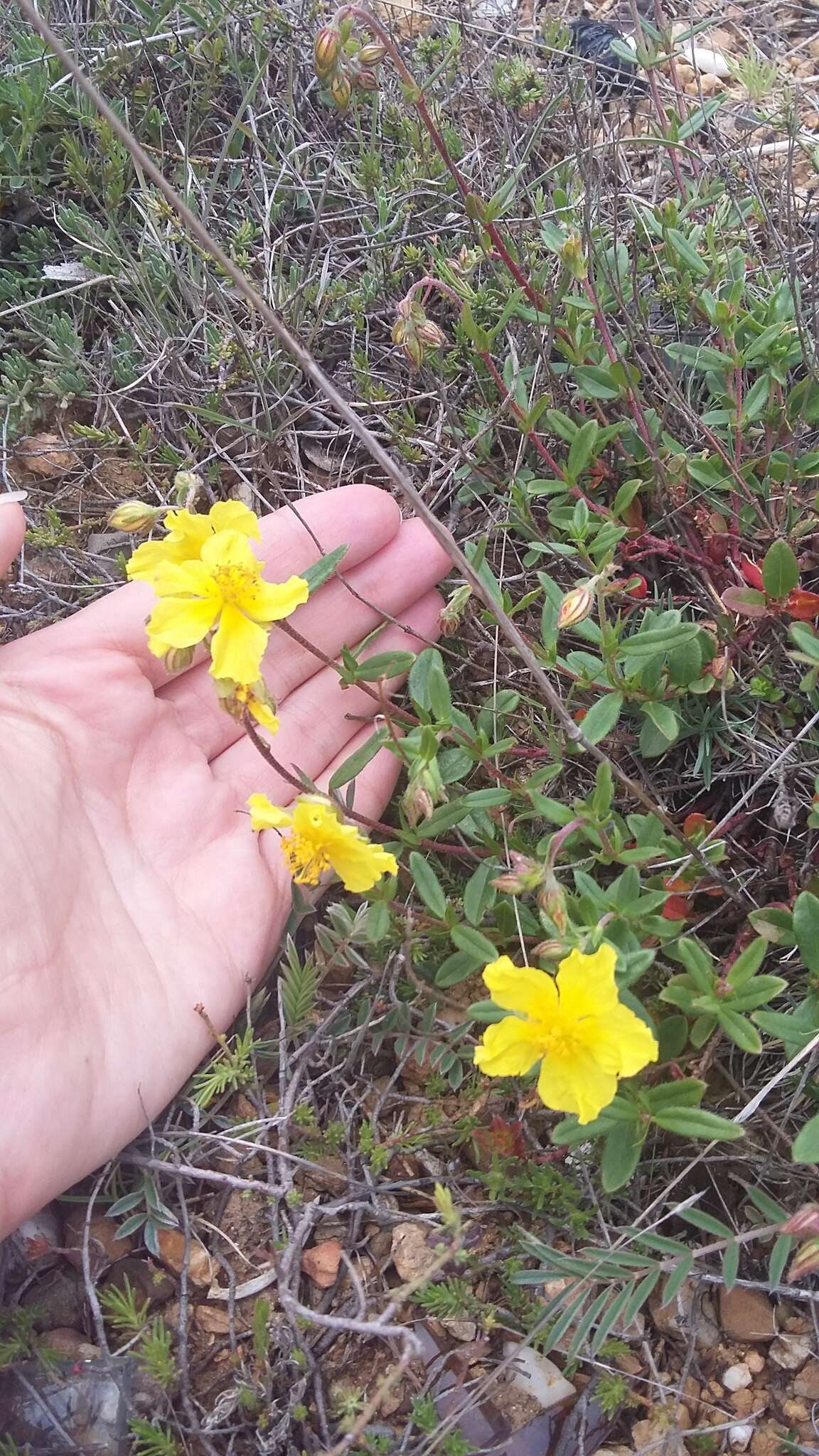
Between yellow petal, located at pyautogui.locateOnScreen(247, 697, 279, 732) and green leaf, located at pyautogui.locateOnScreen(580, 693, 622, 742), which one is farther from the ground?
yellow petal, located at pyautogui.locateOnScreen(247, 697, 279, 732)

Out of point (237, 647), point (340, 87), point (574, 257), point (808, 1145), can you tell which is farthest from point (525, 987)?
point (340, 87)

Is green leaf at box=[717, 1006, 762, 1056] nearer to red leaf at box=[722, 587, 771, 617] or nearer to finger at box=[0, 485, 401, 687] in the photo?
red leaf at box=[722, 587, 771, 617]

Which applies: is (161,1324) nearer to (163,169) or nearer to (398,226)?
(398,226)

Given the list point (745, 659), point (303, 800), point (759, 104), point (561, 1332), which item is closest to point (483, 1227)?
point (561, 1332)

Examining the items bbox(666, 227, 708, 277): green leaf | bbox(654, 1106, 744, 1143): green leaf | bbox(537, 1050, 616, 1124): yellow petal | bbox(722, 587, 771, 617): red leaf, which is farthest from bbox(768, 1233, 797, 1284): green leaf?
bbox(666, 227, 708, 277): green leaf

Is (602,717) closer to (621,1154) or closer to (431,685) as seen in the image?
(431,685)
